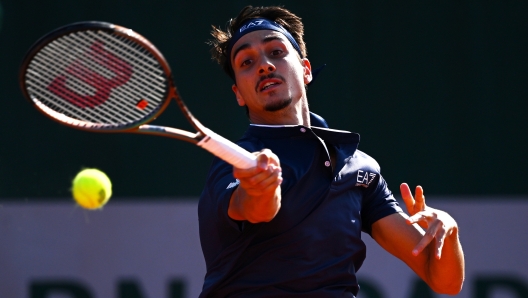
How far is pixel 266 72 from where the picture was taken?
2920mm

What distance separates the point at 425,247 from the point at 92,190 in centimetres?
225

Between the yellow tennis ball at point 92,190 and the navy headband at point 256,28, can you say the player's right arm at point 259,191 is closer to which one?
the navy headband at point 256,28

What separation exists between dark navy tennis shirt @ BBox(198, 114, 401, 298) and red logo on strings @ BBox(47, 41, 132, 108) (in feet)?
1.39

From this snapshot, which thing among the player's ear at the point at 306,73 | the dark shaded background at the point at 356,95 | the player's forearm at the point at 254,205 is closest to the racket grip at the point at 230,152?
the player's forearm at the point at 254,205

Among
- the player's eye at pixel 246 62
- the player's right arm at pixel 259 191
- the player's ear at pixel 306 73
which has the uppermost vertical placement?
the player's eye at pixel 246 62

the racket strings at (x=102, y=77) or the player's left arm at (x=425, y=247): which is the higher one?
the racket strings at (x=102, y=77)

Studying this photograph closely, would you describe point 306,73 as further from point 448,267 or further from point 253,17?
point 448,267

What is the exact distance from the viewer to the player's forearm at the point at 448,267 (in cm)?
287

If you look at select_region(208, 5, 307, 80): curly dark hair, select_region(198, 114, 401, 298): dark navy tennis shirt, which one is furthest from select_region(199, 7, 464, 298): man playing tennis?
select_region(208, 5, 307, 80): curly dark hair

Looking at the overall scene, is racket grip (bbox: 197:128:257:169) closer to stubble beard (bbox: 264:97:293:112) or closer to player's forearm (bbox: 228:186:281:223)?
player's forearm (bbox: 228:186:281:223)

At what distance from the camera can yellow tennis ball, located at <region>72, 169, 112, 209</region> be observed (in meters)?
4.42

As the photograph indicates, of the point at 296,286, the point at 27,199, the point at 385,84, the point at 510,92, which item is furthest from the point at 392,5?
the point at 296,286

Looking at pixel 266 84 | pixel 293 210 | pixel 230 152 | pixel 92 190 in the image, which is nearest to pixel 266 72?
pixel 266 84

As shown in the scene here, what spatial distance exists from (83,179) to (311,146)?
7.23ft
